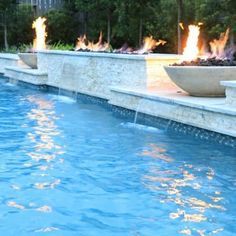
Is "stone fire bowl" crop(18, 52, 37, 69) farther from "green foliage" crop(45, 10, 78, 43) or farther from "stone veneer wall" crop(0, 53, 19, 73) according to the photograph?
"green foliage" crop(45, 10, 78, 43)

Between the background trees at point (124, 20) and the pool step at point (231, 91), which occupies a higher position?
the background trees at point (124, 20)

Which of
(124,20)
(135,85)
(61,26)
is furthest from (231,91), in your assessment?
(61,26)

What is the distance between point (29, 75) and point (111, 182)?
11.3 meters

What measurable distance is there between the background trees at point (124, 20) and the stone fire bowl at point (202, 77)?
333 inches

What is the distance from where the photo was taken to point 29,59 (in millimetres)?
18344

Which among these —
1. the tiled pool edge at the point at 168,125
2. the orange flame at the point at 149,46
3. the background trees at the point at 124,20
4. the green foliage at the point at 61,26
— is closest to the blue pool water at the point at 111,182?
the tiled pool edge at the point at 168,125

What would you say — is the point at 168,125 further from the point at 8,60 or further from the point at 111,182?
the point at 8,60

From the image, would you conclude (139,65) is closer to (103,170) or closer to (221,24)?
(103,170)

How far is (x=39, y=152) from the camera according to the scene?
7648 mm

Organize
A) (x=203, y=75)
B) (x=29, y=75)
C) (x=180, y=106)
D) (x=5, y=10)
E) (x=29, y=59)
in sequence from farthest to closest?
(x=5, y=10) < (x=29, y=59) < (x=29, y=75) < (x=203, y=75) < (x=180, y=106)

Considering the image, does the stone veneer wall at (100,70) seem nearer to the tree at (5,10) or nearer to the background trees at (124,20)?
the background trees at (124,20)

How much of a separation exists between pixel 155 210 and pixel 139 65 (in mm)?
6640

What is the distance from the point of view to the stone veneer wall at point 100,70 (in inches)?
450

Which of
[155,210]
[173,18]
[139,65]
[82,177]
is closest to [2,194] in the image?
[82,177]
